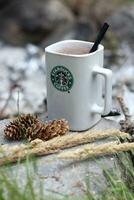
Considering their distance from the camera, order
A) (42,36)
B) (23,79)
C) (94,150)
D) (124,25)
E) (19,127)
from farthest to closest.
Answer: (42,36), (124,25), (23,79), (19,127), (94,150)

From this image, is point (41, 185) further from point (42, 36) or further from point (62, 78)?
point (42, 36)

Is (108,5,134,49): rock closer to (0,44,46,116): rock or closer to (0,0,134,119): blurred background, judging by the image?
(0,0,134,119): blurred background

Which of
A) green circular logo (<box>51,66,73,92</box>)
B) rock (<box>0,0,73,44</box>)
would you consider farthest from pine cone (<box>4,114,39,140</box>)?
rock (<box>0,0,73,44</box>)

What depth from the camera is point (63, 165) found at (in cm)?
107

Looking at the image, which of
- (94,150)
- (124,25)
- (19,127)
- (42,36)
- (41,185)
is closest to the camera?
(41,185)

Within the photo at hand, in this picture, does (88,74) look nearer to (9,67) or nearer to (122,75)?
(122,75)

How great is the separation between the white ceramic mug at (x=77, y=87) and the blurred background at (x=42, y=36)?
682 millimetres

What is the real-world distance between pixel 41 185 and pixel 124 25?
281cm

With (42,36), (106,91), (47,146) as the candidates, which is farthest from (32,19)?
(47,146)

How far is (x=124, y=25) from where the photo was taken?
3.63m

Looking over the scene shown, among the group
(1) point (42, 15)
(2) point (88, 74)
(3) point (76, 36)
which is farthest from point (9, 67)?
(2) point (88, 74)

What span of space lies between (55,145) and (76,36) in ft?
8.42

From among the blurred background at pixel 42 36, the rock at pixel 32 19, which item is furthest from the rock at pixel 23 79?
the rock at pixel 32 19

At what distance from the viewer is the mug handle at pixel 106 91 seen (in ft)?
3.95
